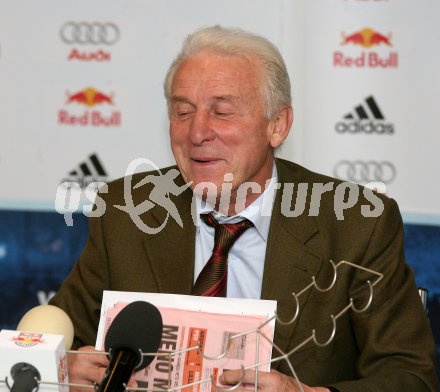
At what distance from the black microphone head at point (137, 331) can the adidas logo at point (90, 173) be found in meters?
2.25

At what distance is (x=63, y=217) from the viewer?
397 centimetres

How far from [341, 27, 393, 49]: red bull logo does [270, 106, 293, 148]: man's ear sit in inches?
45.8

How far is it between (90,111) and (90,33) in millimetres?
338

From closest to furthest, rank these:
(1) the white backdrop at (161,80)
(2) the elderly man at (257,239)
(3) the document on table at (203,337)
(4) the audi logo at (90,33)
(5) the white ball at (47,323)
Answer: (5) the white ball at (47,323), (3) the document on table at (203,337), (2) the elderly man at (257,239), (1) the white backdrop at (161,80), (4) the audi logo at (90,33)

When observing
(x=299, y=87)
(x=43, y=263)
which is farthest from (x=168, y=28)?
(x=43, y=263)

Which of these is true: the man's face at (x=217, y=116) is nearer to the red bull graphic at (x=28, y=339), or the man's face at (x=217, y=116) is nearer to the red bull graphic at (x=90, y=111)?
the red bull graphic at (x=28, y=339)

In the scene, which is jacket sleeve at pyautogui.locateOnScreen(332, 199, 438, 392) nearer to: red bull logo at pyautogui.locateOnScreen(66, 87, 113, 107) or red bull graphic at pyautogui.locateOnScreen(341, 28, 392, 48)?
red bull graphic at pyautogui.locateOnScreen(341, 28, 392, 48)

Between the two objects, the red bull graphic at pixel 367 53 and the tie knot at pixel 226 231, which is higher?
the red bull graphic at pixel 367 53

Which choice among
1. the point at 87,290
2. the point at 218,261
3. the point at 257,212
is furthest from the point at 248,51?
the point at 87,290

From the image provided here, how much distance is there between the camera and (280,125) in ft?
8.50

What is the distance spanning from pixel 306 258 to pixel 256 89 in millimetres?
490

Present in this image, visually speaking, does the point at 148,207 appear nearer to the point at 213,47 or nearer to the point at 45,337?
the point at 213,47

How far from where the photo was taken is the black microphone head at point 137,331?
155cm

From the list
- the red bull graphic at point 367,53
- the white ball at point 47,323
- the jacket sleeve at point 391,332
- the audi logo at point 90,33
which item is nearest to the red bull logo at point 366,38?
the red bull graphic at point 367,53
